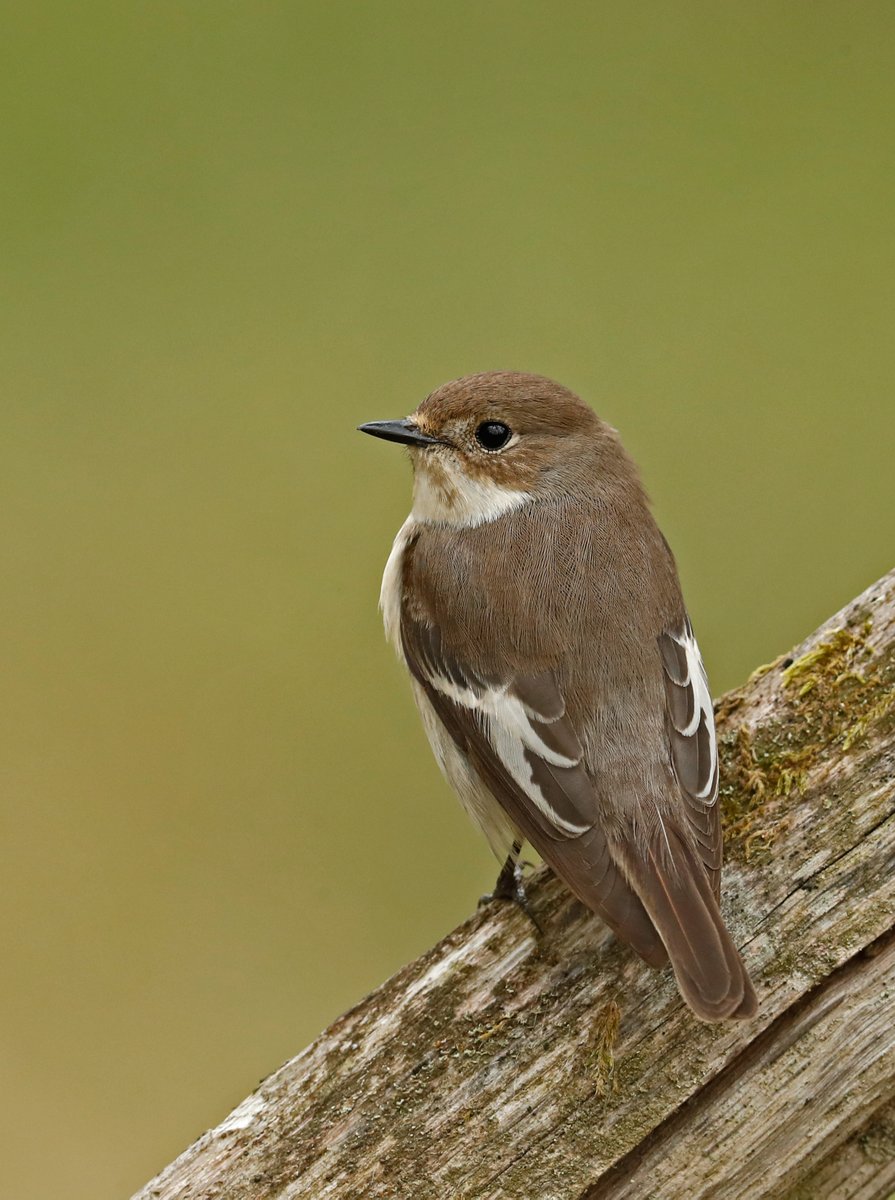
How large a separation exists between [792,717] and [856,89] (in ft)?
24.9

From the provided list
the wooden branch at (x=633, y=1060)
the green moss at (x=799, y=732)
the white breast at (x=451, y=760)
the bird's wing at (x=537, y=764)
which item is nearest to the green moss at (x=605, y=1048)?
the wooden branch at (x=633, y=1060)

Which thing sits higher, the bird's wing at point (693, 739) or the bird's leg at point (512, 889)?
the bird's wing at point (693, 739)

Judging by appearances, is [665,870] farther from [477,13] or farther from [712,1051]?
[477,13]

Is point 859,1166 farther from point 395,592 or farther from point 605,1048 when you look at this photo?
point 395,592

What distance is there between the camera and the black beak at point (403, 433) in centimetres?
516

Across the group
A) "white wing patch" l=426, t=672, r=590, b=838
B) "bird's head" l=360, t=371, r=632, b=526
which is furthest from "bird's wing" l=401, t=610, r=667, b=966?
"bird's head" l=360, t=371, r=632, b=526

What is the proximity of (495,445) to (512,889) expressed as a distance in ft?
5.63

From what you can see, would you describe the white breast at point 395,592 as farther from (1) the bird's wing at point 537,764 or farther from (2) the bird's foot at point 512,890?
(2) the bird's foot at point 512,890

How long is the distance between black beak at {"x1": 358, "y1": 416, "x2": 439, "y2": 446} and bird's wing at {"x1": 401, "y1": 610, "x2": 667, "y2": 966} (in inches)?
28.4

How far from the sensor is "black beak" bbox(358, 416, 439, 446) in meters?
5.16

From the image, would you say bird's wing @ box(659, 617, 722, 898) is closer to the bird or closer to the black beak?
the bird

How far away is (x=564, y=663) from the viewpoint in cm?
432

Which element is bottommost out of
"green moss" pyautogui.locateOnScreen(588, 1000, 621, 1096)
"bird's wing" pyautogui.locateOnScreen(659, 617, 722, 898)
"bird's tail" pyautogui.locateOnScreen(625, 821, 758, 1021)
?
"green moss" pyautogui.locateOnScreen(588, 1000, 621, 1096)

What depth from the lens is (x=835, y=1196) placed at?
3383mm
